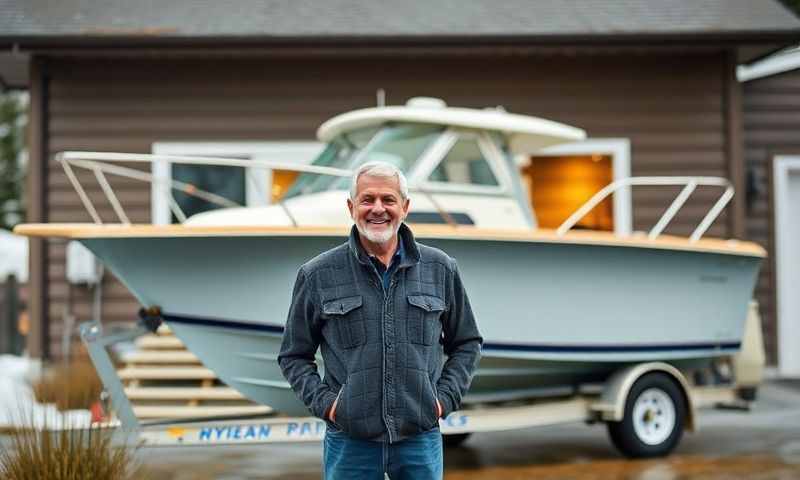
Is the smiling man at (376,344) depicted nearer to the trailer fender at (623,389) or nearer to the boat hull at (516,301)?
the boat hull at (516,301)

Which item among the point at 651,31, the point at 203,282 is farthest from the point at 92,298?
the point at 651,31

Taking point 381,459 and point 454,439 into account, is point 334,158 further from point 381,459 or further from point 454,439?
point 381,459

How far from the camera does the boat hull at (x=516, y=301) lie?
19.5 ft

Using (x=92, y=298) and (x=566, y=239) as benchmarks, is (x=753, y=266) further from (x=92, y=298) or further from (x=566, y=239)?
(x=92, y=298)

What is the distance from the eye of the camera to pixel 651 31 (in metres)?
9.78

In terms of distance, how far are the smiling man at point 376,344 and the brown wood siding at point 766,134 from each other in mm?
8374

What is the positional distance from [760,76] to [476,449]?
5848mm

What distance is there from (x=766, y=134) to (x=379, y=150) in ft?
19.0

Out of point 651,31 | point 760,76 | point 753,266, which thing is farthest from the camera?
point 760,76

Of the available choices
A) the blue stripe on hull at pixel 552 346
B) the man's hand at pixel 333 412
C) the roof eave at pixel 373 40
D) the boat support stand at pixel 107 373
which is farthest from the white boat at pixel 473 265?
the man's hand at pixel 333 412

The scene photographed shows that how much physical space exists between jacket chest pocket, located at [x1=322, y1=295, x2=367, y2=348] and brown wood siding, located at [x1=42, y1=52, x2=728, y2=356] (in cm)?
705

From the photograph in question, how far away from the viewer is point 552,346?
664 centimetres

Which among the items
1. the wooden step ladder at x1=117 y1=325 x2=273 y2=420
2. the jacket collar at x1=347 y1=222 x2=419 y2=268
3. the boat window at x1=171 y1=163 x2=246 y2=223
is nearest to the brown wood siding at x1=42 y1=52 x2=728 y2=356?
the boat window at x1=171 y1=163 x2=246 y2=223

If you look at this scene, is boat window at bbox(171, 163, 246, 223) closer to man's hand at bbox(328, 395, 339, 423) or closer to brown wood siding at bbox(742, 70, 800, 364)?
brown wood siding at bbox(742, 70, 800, 364)
